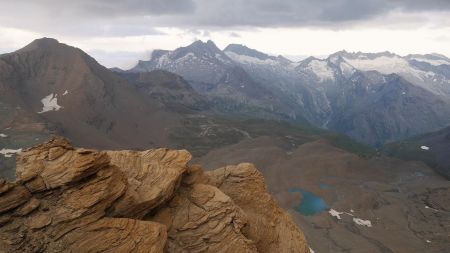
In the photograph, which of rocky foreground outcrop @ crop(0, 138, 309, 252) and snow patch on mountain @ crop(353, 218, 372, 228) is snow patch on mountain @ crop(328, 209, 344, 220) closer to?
snow patch on mountain @ crop(353, 218, 372, 228)

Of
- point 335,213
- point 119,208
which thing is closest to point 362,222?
point 335,213

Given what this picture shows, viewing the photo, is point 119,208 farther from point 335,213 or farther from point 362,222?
point 335,213

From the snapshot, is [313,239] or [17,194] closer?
[17,194]

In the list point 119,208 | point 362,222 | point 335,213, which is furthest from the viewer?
point 335,213

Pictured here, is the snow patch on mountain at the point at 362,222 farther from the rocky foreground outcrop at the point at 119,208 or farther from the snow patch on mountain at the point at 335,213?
the rocky foreground outcrop at the point at 119,208

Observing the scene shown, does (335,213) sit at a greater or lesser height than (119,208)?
lesser

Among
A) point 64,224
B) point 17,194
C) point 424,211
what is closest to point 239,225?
point 64,224

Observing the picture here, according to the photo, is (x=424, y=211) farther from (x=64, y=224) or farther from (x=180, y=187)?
(x=64, y=224)

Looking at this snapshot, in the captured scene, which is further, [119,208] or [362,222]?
[362,222]
